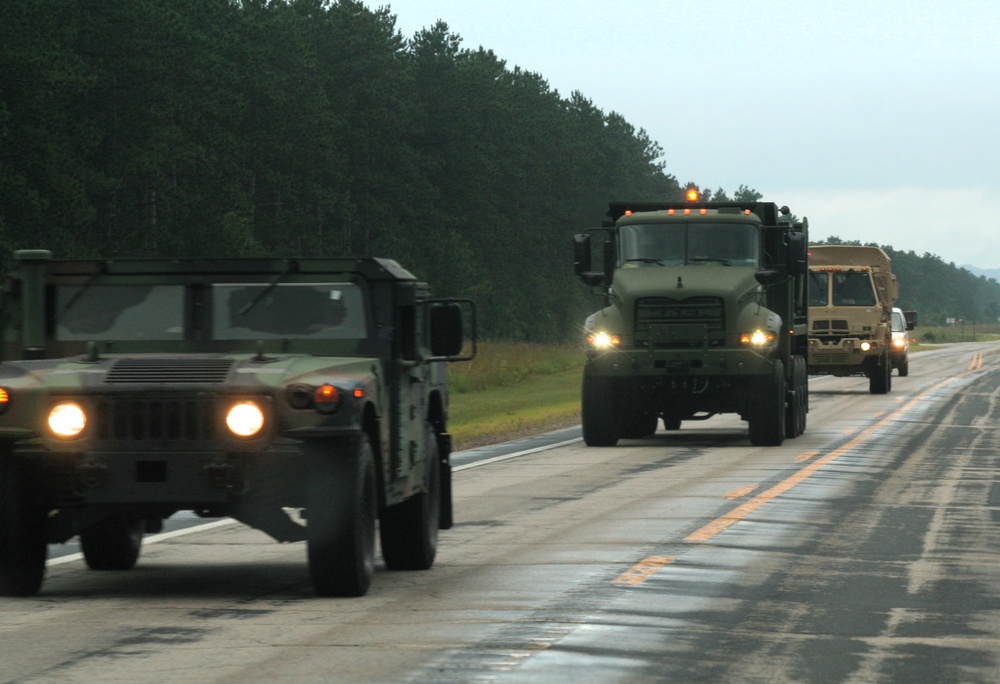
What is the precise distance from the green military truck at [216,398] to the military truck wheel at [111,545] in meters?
1.45

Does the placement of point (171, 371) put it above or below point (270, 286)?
below

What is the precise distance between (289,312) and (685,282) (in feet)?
46.0

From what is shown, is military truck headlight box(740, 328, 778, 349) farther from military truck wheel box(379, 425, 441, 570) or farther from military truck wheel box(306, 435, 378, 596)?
military truck wheel box(306, 435, 378, 596)

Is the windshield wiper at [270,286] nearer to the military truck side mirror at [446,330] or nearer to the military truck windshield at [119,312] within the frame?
the military truck windshield at [119,312]

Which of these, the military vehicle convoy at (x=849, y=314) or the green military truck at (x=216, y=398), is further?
the military vehicle convoy at (x=849, y=314)

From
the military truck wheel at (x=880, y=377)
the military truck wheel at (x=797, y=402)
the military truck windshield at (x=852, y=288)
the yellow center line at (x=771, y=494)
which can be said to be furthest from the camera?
the military truck wheel at (x=880, y=377)

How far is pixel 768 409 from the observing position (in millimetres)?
24828

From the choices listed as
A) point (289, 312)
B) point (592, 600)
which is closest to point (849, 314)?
point (289, 312)

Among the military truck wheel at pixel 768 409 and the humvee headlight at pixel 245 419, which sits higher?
the humvee headlight at pixel 245 419

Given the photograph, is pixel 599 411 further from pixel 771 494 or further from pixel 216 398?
pixel 216 398

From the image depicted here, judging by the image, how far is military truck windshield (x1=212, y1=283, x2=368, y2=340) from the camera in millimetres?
10586

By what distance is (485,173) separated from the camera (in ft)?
320

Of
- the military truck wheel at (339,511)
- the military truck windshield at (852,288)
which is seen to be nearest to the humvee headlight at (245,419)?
the military truck wheel at (339,511)

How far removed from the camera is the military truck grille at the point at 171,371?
31.5ft
